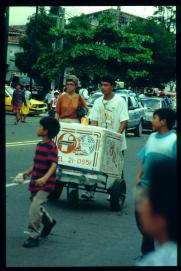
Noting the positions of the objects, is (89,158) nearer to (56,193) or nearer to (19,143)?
(56,193)

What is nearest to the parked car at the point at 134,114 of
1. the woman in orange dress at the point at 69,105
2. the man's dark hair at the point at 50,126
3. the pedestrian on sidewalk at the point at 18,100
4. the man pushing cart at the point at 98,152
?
the pedestrian on sidewalk at the point at 18,100

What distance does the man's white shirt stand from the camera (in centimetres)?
973

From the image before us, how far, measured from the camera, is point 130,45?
4838 centimetres

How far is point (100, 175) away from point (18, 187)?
2.24 m

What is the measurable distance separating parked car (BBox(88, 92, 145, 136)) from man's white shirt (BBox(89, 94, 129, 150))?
51.2 feet

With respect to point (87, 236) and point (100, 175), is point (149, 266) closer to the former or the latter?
point (87, 236)

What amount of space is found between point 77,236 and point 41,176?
101 centimetres

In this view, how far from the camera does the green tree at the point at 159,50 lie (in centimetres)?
6278

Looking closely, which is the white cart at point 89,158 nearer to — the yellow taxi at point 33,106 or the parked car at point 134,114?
the parked car at point 134,114

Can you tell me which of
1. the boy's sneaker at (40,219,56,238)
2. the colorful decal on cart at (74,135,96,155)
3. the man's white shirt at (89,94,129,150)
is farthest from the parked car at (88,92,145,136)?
the boy's sneaker at (40,219,56,238)

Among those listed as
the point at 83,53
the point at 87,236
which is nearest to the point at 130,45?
the point at 83,53

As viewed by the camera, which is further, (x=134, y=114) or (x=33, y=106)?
(x=33, y=106)

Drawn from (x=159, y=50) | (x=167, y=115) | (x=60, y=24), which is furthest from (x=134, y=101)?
(x=159, y=50)

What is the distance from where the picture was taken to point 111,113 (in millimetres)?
9797
